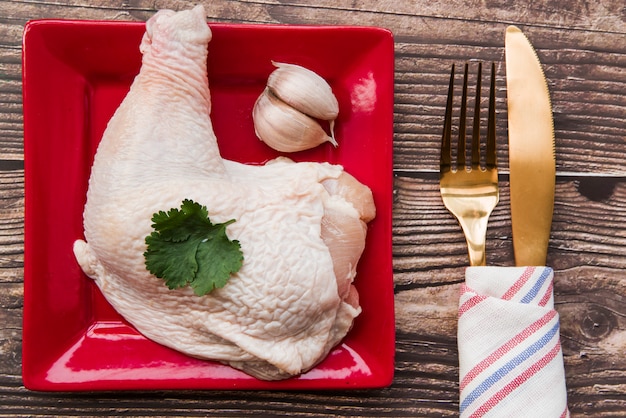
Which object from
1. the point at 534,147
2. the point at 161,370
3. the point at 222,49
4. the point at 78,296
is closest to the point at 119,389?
the point at 161,370

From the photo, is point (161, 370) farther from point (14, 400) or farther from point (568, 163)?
point (568, 163)

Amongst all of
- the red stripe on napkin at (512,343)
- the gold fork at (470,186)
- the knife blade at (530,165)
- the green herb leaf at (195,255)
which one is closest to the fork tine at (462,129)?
the gold fork at (470,186)

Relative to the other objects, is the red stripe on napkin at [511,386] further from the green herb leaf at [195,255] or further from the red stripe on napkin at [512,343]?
the green herb leaf at [195,255]

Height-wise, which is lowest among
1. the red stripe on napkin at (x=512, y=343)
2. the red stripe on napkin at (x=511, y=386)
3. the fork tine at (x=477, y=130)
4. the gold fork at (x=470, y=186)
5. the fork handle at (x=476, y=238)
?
the red stripe on napkin at (x=511, y=386)

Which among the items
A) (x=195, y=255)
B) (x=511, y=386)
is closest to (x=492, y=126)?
(x=511, y=386)

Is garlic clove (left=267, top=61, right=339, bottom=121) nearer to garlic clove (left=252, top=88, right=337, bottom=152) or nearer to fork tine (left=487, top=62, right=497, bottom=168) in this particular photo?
garlic clove (left=252, top=88, right=337, bottom=152)

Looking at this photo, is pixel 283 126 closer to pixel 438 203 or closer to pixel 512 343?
pixel 438 203
